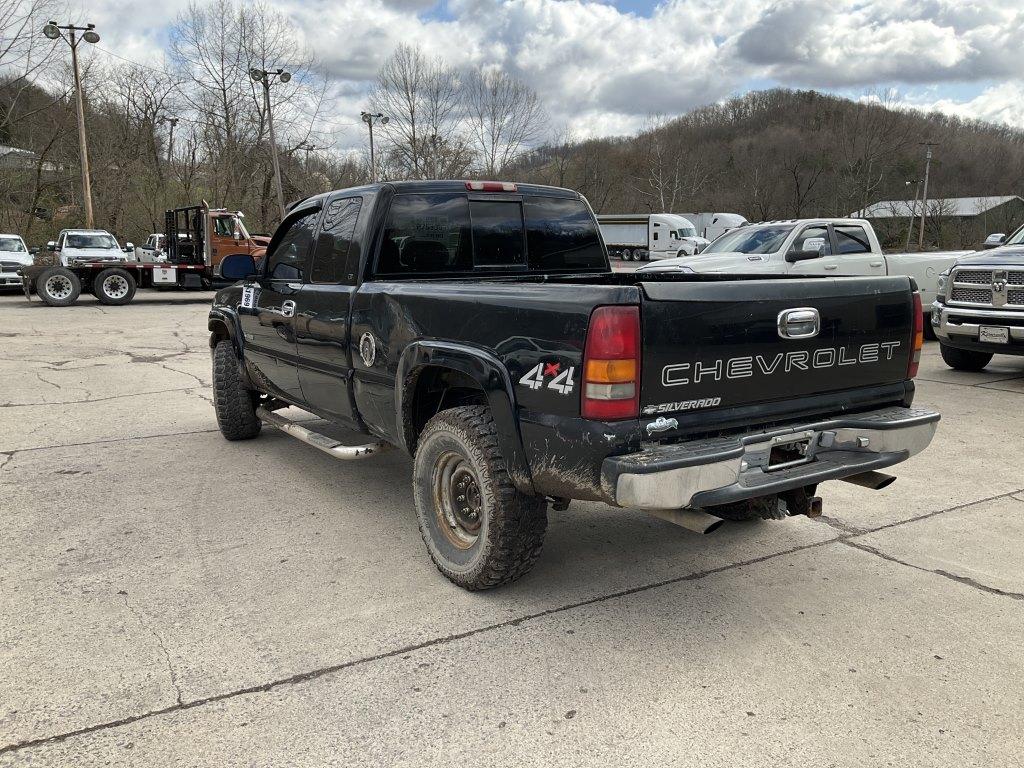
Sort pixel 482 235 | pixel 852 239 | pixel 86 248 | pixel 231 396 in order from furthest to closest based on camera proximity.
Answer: pixel 86 248
pixel 852 239
pixel 231 396
pixel 482 235

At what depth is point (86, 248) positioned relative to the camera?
22.5 m

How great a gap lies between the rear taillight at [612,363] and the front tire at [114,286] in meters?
19.8

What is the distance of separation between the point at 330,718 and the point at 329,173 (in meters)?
49.8

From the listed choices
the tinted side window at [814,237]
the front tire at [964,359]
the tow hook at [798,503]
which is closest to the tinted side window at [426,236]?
the tow hook at [798,503]

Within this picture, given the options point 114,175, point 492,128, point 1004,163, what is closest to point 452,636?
point 114,175

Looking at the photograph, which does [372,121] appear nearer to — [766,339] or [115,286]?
[115,286]

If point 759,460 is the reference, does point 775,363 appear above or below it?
above

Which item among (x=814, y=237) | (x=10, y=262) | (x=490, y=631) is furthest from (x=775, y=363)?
(x=10, y=262)

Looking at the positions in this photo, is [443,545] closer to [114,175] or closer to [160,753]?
[160,753]

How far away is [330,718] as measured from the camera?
104 inches

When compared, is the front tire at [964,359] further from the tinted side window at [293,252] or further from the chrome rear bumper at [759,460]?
the tinted side window at [293,252]

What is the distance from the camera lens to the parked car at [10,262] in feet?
69.6

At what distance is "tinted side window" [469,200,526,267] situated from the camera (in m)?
4.51

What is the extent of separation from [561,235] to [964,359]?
287 inches
